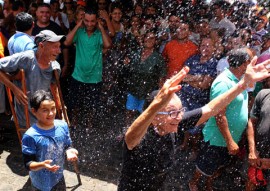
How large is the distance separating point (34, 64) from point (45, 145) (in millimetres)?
1189

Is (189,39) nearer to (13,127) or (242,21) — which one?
(242,21)

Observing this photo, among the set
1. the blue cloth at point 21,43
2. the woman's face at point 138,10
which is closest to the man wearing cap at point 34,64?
the blue cloth at point 21,43

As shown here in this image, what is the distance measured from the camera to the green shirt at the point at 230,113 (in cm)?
380

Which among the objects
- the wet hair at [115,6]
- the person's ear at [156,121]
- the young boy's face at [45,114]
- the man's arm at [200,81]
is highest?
the wet hair at [115,6]

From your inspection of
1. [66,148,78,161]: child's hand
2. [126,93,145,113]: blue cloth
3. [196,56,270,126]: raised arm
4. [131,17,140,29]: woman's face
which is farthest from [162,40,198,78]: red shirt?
[66,148,78,161]: child's hand

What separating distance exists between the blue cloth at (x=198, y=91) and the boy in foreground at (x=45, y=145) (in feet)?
7.63

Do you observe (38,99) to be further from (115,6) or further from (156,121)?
(115,6)

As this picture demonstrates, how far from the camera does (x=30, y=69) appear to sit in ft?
13.8

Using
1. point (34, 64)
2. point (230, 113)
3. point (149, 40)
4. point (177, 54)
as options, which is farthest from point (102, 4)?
point (230, 113)

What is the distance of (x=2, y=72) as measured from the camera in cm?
413

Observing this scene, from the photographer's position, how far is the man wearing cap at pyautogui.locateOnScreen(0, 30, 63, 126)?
412 centimetres

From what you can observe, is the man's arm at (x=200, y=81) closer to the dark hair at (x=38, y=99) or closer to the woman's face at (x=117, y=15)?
the woman's face at (x=117, y=15)

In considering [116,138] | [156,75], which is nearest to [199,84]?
[156,75]

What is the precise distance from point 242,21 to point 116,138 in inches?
125
